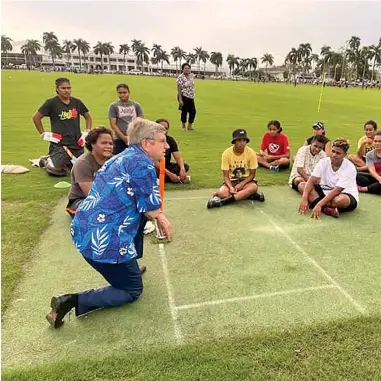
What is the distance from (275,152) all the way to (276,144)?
17cm

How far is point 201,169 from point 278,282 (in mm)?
4455

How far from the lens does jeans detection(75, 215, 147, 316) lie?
3000 mm

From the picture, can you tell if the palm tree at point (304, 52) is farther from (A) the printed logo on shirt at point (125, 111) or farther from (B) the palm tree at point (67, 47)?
(A) the printed logo on shirt at point (125, 111)

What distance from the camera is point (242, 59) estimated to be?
12862 cm

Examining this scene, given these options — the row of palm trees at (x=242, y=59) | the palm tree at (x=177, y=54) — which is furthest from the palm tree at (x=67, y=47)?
the palm tree at (x=177, y=54)

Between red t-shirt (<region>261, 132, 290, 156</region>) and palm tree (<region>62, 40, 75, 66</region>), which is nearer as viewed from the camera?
red t-shirt (<region>261, 132, 290, 156</region>)

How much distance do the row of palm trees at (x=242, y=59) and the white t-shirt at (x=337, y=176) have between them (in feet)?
313

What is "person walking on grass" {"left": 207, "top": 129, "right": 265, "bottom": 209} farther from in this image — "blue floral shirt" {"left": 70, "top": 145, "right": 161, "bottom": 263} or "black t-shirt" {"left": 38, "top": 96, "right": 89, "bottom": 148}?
"black t-shirt" {"left": 38, "top": 96, "right": 89, "bottom": 148}

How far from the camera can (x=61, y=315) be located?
2963 mm

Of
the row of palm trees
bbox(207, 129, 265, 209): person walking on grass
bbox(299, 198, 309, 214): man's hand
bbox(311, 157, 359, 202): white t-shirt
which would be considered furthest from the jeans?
the row of palm trees

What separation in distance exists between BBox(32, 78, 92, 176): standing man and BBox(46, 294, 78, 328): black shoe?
4.32m

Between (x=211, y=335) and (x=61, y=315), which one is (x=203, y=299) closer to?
(x=211, y=335)

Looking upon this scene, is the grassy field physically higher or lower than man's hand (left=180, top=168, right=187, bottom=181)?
lower

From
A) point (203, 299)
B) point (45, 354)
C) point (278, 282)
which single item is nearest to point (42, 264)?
point (45, 354)
